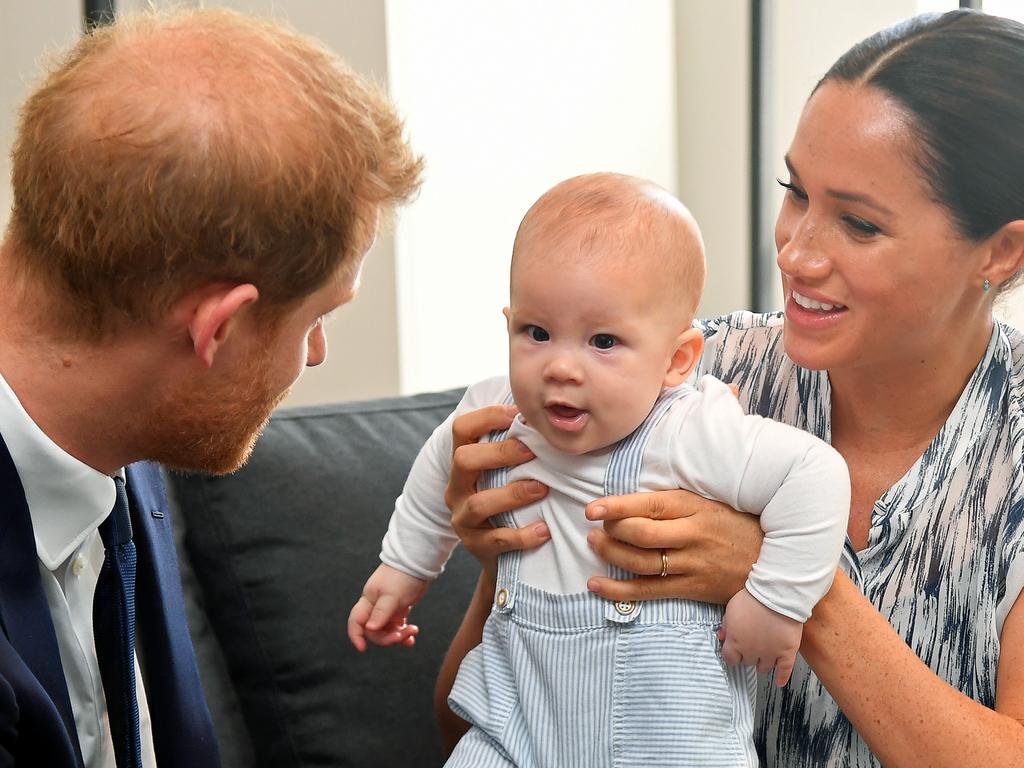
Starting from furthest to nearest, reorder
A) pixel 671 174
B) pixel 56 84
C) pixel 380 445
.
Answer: pixel 671 174 < pixel 380 445 < pixel 56 84

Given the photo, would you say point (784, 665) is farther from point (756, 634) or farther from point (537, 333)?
point (537, 333)

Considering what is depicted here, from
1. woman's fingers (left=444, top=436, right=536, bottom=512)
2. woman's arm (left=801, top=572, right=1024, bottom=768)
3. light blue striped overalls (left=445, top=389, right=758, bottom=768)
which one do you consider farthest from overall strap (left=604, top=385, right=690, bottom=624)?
woman's arm (left=801, top=572, right=1024, bottom=768)

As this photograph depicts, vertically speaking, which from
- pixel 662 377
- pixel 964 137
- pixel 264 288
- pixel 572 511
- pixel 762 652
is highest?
pixel 964 137

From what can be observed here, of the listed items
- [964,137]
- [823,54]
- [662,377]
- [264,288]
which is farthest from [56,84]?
[823,54]

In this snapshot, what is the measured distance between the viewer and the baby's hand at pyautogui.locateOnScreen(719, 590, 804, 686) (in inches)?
51.6

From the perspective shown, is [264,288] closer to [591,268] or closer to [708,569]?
[591,268]

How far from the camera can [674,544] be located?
1.34m

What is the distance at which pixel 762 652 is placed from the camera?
1320mm

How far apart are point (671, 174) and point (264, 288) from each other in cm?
266

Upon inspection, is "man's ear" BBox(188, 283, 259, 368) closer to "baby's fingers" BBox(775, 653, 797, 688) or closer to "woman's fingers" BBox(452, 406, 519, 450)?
"woman's fingers" BBox(452, 406, 519, 450)

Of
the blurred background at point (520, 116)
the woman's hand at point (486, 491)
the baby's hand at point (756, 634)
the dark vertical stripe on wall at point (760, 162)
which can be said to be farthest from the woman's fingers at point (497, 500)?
the dark vertical stripe on wall at point (760, 162)

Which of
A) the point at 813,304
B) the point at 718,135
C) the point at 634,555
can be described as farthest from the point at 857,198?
the point at 718,135

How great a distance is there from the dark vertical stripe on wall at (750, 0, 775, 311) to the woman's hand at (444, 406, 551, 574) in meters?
2.22

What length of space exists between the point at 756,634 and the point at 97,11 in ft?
6.47
